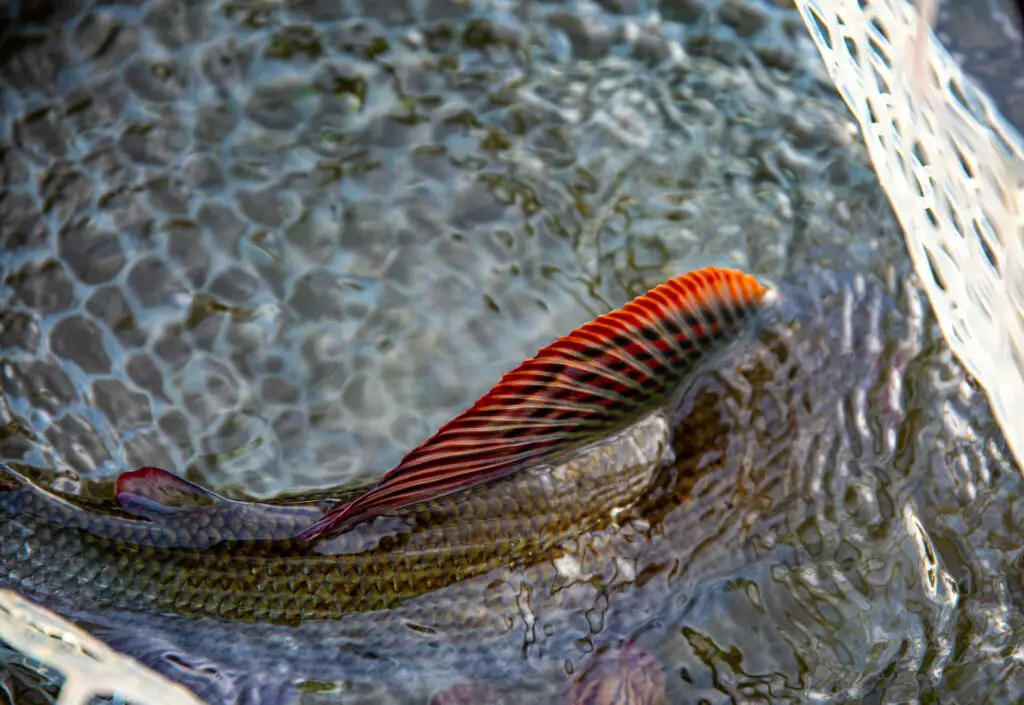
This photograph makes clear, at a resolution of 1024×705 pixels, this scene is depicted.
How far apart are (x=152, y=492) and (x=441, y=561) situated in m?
0.36

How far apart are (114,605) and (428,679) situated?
365 mm

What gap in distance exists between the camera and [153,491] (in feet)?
3.56

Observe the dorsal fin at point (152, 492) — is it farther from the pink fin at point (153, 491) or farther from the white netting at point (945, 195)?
the white netting at point (945, 195)

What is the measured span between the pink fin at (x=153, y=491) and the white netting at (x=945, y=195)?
2.83 feet

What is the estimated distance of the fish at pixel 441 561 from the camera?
1.02 meters

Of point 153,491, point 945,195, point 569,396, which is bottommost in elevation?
point 153,491

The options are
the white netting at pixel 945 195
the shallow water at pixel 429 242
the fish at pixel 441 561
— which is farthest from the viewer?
the shallow water at pixel 429 242

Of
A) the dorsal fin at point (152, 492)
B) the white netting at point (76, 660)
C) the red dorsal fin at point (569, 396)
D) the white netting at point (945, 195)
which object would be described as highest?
the white netting at point (945, 195)

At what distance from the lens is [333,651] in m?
1.04

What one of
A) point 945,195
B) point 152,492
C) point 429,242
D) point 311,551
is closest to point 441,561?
point 311,551

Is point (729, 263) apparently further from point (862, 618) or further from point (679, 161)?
point (862, 618)

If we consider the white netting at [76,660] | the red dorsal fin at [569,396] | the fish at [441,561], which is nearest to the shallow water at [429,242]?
the fish at [441,561]

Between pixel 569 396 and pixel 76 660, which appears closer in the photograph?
pixel 76 660

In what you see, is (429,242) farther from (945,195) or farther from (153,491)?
(945,195)
